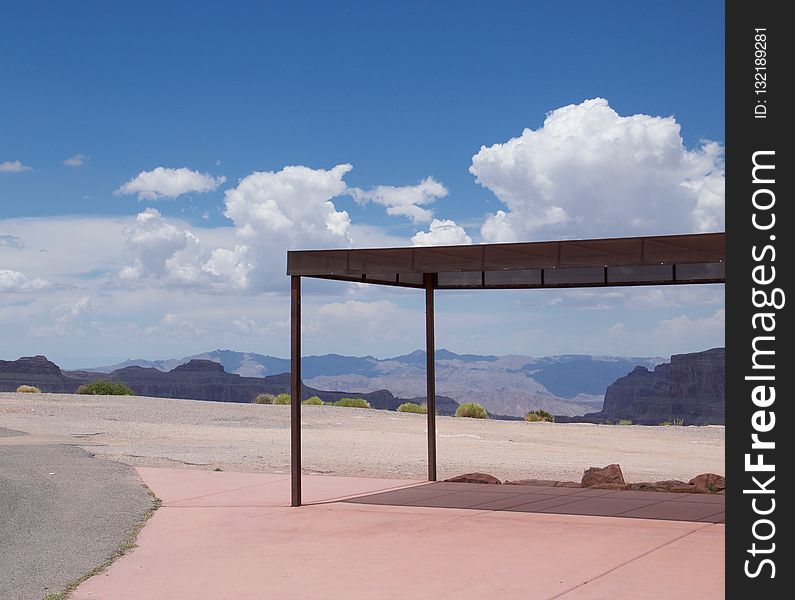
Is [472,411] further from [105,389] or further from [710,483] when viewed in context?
[710,483]

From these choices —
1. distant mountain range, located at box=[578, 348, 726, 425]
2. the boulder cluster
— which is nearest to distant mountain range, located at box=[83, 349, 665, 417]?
distant mountain range, located at box=[578, 348, 726, 425]

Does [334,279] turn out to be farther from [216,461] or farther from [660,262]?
[216,461]

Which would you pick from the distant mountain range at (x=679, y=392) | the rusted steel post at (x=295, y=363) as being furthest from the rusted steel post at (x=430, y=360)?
the distant mountain range at (x=679, y=392)

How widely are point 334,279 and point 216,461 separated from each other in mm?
8151

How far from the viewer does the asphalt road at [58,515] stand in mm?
9773

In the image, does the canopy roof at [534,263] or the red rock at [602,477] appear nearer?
the canopy roof at [534,263]

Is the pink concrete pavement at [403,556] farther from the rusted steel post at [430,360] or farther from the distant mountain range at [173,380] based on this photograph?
the distant mountain range at [173,380]

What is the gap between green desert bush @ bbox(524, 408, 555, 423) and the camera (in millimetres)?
40469

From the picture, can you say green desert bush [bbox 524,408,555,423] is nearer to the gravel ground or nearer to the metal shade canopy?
the gravel ground

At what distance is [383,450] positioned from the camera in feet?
81.1
